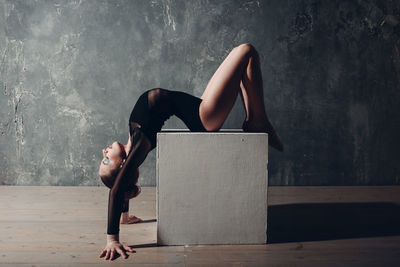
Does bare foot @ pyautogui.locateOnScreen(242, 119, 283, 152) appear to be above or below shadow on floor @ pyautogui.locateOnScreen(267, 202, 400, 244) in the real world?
above

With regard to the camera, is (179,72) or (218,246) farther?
(179,72)

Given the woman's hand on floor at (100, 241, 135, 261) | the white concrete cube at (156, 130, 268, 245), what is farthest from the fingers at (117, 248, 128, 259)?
the white concrete cube at (156, 130, 268, 245)

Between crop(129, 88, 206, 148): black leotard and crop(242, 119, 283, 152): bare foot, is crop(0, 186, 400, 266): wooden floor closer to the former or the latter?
crop(242, 119, 283, 152): bare foot

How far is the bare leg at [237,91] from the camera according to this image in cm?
263

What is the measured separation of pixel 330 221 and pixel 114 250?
150cm

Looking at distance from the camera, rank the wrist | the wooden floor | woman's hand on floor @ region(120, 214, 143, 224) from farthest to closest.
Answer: woman's hand on floor @ region(120, 214, 143, 224)
the wrist
the wooden floor

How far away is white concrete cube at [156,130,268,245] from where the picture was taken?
2371 mm

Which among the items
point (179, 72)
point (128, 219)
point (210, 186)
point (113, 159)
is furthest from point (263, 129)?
point (179, 72)

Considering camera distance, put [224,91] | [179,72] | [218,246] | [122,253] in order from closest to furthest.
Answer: [122,253] → [218,246] → [224,91] → [179,72]

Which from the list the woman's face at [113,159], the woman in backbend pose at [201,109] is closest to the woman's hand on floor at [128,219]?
the woman in backbend pose at [201,109]

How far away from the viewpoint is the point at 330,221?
2887mm

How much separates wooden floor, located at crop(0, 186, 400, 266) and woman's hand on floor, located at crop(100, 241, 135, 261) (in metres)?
0.04

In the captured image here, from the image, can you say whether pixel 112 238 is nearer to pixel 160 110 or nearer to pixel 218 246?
pixel 218 246

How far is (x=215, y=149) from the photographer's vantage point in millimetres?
2379
